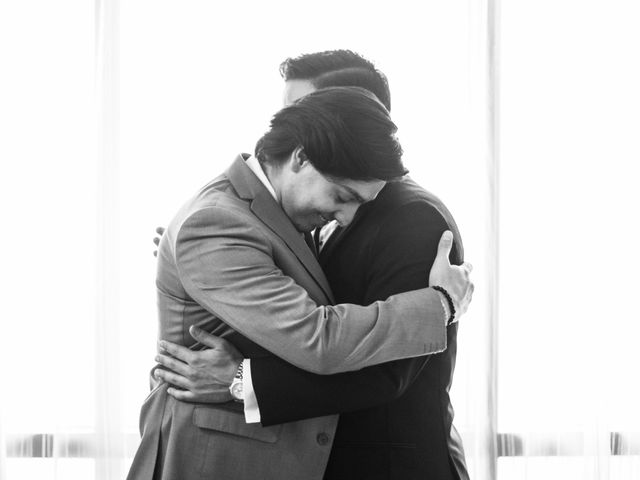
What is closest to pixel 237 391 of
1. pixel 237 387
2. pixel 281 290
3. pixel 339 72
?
pixel 237 387

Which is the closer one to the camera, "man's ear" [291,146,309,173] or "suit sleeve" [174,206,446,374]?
"suit sleeve" [174,206,446,374]

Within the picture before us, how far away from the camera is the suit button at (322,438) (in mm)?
1664

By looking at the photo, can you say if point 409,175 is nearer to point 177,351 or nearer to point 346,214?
point 346,214

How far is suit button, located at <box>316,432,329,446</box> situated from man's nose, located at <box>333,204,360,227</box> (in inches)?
17.8

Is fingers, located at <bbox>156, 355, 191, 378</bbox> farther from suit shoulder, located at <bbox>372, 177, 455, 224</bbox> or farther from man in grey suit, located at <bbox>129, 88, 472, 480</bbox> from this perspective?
suit shoulder, located at <bbox>372, 177, 455, 224</bbox>

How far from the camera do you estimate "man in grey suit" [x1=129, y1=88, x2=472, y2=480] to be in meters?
1.53

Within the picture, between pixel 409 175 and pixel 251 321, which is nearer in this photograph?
pixel 251 321

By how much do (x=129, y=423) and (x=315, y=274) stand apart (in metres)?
1.86

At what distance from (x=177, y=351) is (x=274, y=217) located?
353mm

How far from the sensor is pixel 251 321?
Answer: 1.53 meters

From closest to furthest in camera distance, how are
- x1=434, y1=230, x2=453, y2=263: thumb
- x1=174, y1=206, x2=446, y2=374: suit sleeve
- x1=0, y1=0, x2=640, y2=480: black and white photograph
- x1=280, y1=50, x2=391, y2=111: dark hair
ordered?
x1=174, y1=206, x2=446, y2=374: suit sleeve, x1=434, y1=230, x2=453, y2=263: thumb, x1=280, y1=50, x2=391, y2=111: dark hair, x1=0, y1=0, x2=640, y2=480: black and white photograph

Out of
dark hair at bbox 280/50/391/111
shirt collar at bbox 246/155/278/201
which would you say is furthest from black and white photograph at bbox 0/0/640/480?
shirt collar at bbox 246/155/278/201

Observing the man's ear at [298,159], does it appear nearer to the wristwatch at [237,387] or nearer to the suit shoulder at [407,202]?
the suit shoulder at [407,202]

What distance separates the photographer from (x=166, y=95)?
3176 mm
